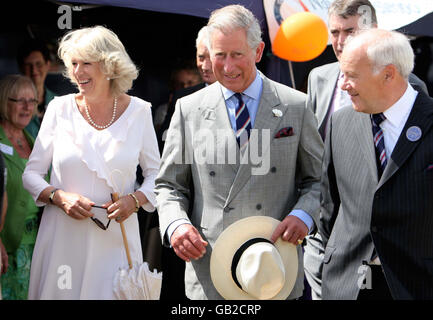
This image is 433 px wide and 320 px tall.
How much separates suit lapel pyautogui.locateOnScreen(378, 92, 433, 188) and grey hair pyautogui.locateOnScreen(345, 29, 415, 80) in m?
0.20

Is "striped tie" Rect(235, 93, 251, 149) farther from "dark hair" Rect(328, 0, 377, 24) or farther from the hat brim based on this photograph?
"dark hair" Rect(328, 0, 377, 24)

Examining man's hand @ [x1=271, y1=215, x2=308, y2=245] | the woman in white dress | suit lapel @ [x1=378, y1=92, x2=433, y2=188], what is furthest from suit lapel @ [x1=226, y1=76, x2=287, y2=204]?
the woman in white dress

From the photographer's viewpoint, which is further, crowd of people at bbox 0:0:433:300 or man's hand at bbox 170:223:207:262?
man's hand at bbox 170:223:207:262

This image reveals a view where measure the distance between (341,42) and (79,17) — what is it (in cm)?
353

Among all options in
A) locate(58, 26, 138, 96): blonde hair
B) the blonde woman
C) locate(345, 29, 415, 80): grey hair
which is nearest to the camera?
locate(345, 29, 415, 80): grey hair

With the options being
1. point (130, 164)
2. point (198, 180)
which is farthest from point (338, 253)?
point (130, 164)

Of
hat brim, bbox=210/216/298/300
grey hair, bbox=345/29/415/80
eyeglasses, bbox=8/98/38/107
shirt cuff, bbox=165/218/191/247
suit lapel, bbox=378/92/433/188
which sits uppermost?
eyeglasses, bbox=8/98/38/107

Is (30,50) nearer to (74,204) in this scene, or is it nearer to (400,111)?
(74,204)

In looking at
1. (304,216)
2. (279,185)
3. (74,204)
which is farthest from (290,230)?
(74,204)

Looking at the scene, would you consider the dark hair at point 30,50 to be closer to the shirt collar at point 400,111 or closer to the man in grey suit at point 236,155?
the man in grey suit at point 236,155

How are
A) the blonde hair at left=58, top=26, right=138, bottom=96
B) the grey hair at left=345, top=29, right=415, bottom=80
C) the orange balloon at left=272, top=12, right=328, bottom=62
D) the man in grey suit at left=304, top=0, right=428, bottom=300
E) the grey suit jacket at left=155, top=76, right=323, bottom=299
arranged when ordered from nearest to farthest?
the grey hair at left=345, top=29, right=415, bottom=80 → the grey suit jacket at left=155, top=76, right=323, bottom=299 → the man in grey suit at left=304, top=0, right=428, bottom=300 → the blonde hair at left=58, top=26, right=138, bottom=96 → the orange balloon at left=272, top=12, right=328, bottom=62

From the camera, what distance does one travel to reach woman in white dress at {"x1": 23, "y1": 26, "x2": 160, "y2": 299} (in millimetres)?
4184
